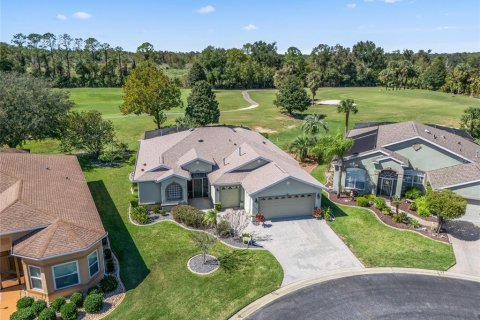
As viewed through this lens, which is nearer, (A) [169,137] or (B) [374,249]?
(B) [374,249]

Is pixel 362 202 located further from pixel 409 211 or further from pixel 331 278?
pixel 331 278

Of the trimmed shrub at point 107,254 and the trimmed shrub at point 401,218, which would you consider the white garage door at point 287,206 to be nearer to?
the trimmed shrub at point 401,218

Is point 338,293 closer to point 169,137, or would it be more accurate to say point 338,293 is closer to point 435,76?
point 169,137

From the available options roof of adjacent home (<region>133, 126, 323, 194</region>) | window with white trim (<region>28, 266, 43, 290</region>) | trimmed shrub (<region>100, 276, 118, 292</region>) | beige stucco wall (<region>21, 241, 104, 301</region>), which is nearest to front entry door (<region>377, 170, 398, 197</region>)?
roof of adjacent home (<region>133, 126, 323, 194</region>)

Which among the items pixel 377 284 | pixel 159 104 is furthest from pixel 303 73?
pixel 377 284

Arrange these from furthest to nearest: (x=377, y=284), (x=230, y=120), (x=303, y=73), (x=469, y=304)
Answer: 1. (x=303, y=73)
2. (x=230, y=120)
3. (x=377, y=284)
4. (x=469, y=304)

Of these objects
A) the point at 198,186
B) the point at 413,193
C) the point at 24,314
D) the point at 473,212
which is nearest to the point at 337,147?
the point at 413,193
